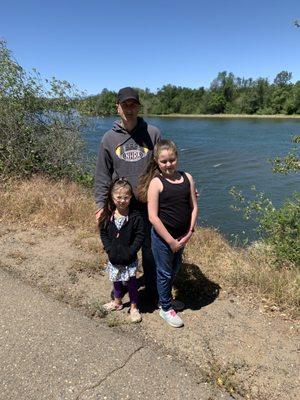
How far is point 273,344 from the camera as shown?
352 cm

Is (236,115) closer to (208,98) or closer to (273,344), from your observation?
(208,98)

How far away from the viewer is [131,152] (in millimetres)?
3949

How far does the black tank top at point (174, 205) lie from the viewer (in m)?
3.69

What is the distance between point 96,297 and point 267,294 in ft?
5.67

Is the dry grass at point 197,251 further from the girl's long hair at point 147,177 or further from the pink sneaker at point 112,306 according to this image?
the girl's long hair at point 147,177

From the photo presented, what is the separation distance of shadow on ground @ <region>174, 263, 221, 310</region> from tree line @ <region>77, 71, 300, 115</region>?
79.9 metres

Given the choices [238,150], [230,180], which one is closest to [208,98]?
[238,150]

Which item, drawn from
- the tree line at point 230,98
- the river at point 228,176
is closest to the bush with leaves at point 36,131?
the river at point 228,176

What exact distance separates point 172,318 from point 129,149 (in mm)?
1597

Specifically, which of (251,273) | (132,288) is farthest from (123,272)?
(251,273)

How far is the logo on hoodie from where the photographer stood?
3947 millimetres

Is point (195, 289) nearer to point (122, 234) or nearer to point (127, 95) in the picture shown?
point (122, 234)

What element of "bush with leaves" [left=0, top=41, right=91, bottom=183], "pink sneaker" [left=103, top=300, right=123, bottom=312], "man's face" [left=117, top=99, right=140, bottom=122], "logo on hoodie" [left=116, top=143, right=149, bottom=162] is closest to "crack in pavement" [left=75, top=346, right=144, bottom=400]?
"pink sneaker" [left=103, top=300, right=123, bottom=312]

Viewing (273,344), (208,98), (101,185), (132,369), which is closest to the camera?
(132,369)
